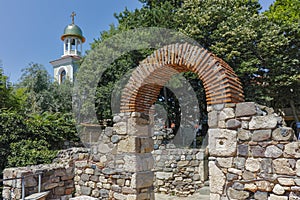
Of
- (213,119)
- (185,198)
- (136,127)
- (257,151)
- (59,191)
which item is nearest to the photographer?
(257,151)

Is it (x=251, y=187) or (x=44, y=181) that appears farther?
(x=44, y=181)

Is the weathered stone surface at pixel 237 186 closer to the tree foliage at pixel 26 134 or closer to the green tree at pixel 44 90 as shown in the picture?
the tree foliage at pixel 26 134

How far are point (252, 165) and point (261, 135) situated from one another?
14.9 inches

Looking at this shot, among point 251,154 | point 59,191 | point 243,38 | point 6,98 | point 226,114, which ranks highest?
point 243,38

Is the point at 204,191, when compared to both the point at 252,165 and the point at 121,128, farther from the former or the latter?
the point at 252,165

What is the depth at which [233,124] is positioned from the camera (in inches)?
123

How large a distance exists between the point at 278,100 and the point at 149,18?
275 inches

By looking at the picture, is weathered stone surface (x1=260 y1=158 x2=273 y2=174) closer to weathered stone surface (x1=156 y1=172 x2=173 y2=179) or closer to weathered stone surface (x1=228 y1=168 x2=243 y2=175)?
weathered stone surface (x1=228 y1=168 x2=243 y2=175)

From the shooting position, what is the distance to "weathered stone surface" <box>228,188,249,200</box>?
9.82 ft

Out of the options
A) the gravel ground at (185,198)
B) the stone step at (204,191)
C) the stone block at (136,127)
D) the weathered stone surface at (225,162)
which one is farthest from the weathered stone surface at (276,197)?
the stone step at (204,191)

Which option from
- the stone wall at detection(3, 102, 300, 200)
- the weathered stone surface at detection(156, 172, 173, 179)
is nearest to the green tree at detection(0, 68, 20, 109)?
the stone wall at detection(3, 102, 300, 200)

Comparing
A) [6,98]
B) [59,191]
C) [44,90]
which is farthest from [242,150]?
[44,90]

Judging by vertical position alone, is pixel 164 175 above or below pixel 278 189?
below

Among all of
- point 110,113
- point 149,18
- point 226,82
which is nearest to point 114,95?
point 110,113
